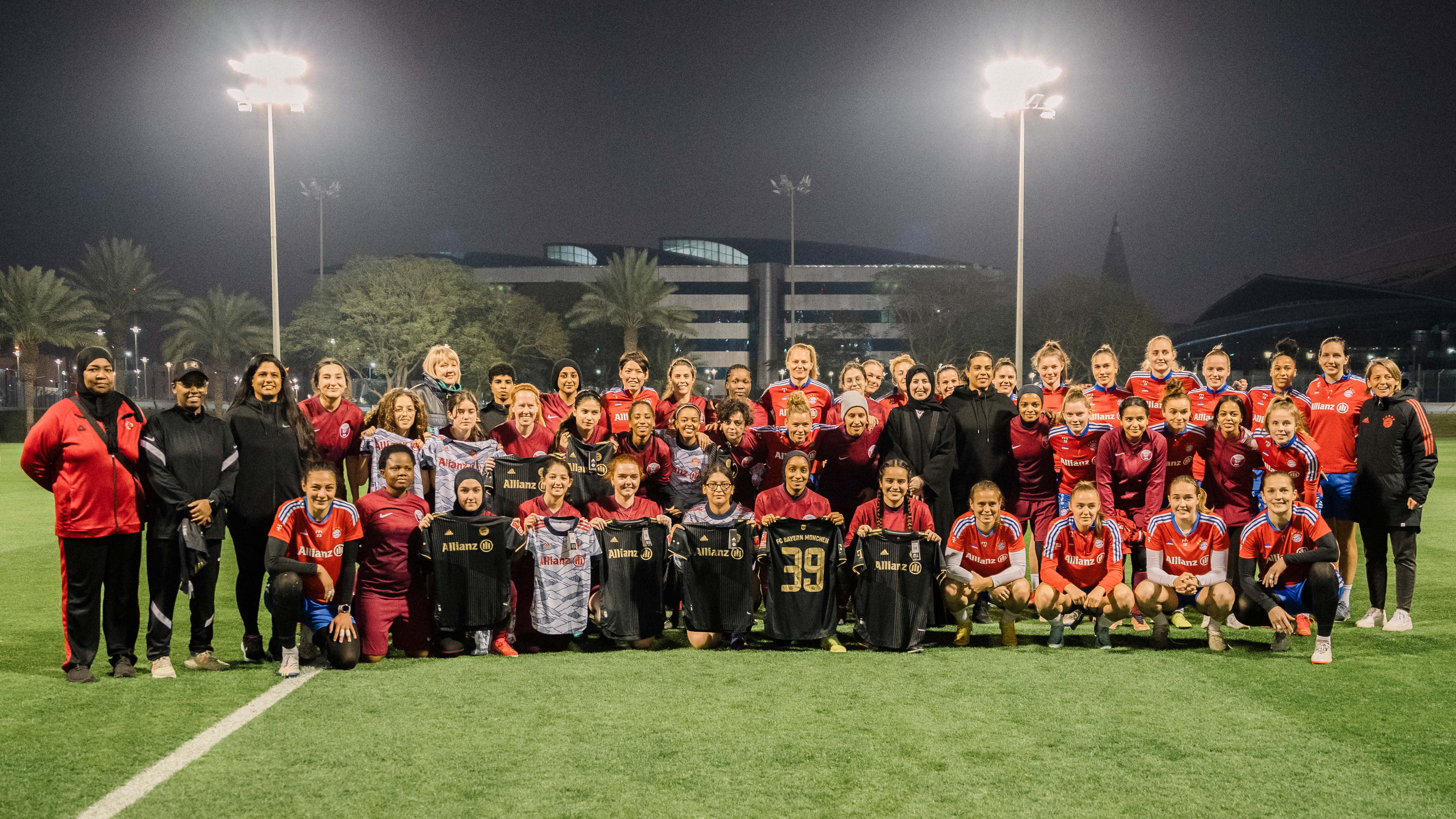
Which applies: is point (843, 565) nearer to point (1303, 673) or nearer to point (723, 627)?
point (723, 627)

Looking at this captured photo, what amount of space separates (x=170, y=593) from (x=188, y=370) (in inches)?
53.2

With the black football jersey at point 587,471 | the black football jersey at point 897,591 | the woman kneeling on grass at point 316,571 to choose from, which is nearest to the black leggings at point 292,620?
the woman kneeling on grass at point 316,571

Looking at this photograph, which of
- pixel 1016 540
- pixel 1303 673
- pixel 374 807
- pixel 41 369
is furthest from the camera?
pixel 41 369

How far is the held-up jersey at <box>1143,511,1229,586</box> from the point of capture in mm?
5980

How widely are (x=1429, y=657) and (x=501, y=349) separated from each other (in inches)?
2102

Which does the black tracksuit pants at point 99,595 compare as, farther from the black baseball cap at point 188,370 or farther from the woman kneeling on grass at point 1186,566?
the woman kneeling on grass at point 1186,566

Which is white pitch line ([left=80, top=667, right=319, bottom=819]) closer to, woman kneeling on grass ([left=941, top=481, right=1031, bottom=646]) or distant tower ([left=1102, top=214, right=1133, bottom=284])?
woman kneeling on grass ([left=941, top=481, right=1031, bottom=646])

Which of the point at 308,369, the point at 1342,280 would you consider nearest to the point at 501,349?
the point at 308,369

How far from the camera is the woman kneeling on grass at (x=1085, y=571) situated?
6.02 metres

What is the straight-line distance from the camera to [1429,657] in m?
5.57

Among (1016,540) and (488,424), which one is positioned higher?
(488,424)

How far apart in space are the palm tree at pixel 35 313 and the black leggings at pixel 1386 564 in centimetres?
4708

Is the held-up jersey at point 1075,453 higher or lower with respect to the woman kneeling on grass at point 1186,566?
higher

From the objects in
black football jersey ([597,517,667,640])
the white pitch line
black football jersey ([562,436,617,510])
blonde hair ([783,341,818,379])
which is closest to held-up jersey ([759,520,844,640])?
black football jersey ([597,517,667,640])
